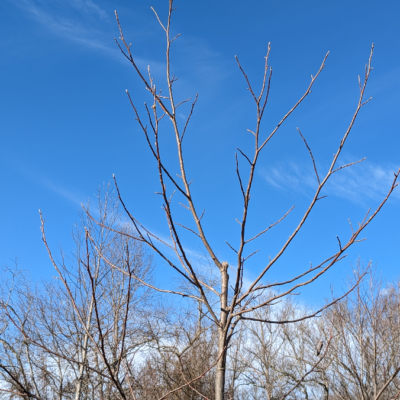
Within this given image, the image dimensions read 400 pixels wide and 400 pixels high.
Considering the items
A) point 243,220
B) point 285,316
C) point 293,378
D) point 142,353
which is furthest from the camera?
point 285,316

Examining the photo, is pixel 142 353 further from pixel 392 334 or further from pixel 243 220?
pixel 243 220

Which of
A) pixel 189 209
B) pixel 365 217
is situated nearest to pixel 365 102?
pixel 365 217

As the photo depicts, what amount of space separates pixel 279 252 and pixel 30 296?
473 inches

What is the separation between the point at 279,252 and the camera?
4.58ft

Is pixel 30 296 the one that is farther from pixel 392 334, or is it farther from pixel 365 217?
pixel 365 217

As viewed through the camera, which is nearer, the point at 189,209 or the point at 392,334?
the point at 189,209

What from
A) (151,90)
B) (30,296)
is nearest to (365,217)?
(151,90)

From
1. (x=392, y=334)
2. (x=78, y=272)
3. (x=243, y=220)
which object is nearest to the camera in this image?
(x=243, y=220)

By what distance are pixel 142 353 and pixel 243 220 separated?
12225 mm

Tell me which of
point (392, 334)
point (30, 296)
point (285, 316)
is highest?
point (285, 316)

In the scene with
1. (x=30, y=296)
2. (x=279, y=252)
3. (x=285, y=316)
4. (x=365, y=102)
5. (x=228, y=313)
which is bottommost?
(x=228, y=313)

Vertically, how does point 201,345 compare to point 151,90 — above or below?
above

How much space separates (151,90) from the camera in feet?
4.63

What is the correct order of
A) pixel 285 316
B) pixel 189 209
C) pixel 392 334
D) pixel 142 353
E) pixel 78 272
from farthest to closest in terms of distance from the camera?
1. pixel 285 316
2. pixel 142 353
3. pixel 78 272
4. pixel 392 334
5. pixel 189 209
